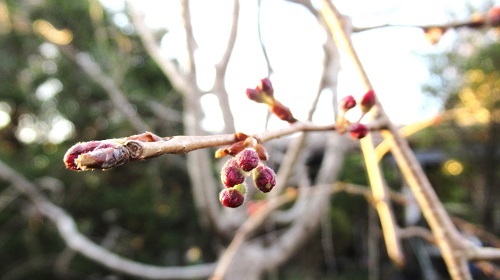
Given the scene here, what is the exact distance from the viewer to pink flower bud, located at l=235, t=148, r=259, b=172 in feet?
1.01

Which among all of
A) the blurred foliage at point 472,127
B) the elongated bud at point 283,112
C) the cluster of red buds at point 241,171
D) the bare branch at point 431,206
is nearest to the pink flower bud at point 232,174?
the cluster of red buds at point 241,171

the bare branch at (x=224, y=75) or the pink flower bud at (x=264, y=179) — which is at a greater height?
the bare branch at (x=224, y=75)

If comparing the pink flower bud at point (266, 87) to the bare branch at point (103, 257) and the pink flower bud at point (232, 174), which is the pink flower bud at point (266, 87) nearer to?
the pink flower bud at point (232, 174)

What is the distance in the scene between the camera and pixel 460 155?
6.66m

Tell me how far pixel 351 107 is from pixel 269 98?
8 centimetres

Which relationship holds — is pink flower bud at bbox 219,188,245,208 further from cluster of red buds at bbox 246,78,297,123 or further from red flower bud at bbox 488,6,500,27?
red flower bud at bbox 488,6,500,27

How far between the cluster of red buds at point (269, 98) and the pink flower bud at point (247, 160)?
0.11 meters

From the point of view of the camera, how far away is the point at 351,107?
447mm

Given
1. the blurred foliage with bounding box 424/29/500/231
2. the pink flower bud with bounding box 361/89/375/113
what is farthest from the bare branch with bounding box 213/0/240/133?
the blurred foliage with bounding box 424/29/500/231

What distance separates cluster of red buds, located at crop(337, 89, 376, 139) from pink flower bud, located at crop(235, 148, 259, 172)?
0.13m

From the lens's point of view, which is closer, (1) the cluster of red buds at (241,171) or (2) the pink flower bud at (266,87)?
(1) the cluster of red buds at (241,171)

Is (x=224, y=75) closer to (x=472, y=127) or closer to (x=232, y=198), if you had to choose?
(x=232, y=198)

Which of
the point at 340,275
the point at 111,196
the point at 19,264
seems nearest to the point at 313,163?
the point at 340,275

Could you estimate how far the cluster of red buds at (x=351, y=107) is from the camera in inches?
16.6
